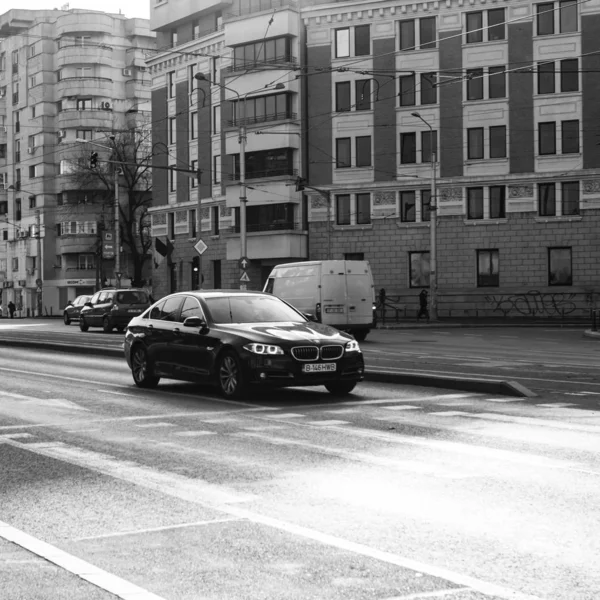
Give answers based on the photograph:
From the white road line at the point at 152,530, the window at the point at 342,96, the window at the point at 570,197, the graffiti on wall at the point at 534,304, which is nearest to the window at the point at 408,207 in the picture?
the window at the point at 342,96

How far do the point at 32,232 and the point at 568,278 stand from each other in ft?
170

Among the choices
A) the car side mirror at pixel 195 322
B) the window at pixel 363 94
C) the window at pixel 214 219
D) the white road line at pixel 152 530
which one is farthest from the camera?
the window at pixel 214 219

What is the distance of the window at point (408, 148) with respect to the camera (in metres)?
56.6

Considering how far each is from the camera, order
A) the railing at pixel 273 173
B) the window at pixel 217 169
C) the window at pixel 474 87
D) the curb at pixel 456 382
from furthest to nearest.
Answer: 1. the window at pixel 217 169
2. the railing at pixel 273 173
3. the window at pixel 474 87
4. the curb at pixel 456 382

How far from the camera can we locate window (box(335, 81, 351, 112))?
2283 inches

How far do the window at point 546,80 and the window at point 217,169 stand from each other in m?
19.0

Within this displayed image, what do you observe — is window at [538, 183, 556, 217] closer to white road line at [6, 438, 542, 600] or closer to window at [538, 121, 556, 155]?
window at [538, 121, 556, 155]

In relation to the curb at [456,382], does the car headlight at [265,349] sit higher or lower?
higher

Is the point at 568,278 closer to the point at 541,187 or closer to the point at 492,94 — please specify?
the point at 541,187

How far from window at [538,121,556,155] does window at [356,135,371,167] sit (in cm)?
877

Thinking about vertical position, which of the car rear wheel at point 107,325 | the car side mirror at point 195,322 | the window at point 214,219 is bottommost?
the car rear wheel at point 107,325

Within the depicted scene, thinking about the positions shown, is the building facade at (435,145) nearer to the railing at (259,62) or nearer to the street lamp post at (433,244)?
the railing at (259,62)

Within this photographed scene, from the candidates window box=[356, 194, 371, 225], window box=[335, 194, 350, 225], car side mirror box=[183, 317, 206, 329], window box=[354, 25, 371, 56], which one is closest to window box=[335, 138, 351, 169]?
window box=[335, 194, 350, 225]

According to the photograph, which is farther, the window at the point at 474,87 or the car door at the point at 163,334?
the window at the point at 474,87
